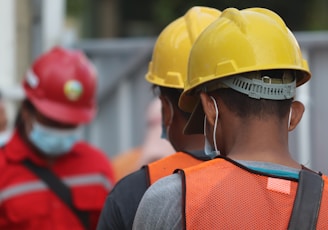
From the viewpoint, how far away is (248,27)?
92.6 inches

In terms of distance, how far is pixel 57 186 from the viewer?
4.65m

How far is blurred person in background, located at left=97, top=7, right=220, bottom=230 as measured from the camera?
272 cm

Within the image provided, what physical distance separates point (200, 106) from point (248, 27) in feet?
0.95

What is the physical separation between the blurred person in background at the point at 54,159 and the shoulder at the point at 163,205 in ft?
7.75

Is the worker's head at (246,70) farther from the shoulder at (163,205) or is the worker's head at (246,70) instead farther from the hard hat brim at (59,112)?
the hard hat brim at (59,112)

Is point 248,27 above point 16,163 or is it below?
above

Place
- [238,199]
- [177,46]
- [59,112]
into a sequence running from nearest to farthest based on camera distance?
[238,199], [177,46], [59,112]

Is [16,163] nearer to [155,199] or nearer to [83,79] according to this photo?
[83,79]

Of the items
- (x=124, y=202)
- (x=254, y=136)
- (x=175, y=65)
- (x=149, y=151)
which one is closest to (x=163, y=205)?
(x=254, y=136)

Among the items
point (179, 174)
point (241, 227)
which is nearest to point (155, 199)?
point (179, 174)

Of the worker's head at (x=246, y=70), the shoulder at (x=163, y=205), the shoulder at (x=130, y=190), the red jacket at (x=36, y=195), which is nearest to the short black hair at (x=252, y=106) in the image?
the worker's head at (x=246, y=70)

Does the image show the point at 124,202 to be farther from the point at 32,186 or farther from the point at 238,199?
the point at 32,186

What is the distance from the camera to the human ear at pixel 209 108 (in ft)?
7.63

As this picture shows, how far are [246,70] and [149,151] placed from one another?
10.5 ft
